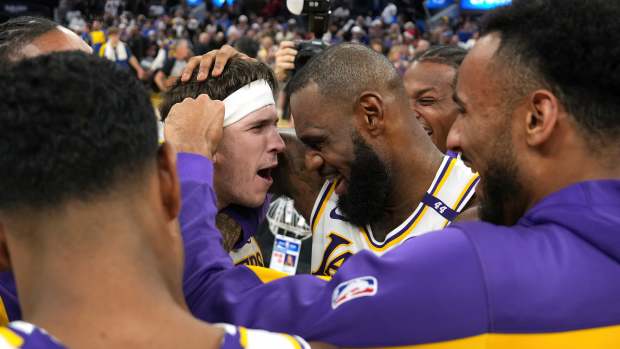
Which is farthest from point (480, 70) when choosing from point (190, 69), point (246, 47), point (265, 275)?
point (246, 47)

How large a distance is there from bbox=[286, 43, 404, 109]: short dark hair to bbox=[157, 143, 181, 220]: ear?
4.71 feet

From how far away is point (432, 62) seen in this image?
146 inches

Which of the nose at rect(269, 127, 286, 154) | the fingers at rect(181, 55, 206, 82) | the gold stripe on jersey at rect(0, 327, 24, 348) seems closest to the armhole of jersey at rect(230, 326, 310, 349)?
the gold stripe on jersey at rect(0, 327, 24, 348)

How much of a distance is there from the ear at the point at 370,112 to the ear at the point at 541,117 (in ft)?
3.49

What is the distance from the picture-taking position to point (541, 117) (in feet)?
5.07

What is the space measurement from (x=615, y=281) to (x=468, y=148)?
0.44 meters

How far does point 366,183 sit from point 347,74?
1.31ft

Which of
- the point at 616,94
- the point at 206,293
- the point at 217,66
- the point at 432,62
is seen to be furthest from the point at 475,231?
the point at 432,62

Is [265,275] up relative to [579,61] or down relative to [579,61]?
down

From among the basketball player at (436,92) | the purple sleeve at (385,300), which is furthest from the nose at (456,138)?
the basketball player at (436,92)

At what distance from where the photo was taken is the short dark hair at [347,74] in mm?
2623

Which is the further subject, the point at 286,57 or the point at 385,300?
the point at 286,57

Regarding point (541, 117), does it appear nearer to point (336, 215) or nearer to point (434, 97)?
point (336, 215)

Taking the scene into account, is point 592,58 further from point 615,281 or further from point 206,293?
point 206,293
